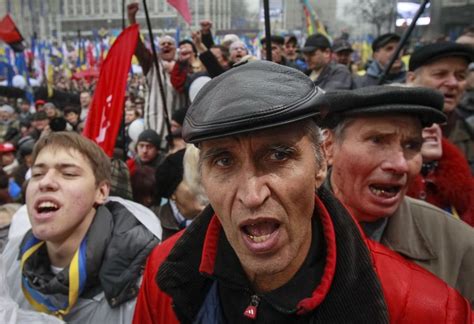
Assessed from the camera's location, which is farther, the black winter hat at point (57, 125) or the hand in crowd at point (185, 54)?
the black winter hat at point (57, 125)

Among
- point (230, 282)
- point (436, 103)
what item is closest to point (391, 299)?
point (230, 282)

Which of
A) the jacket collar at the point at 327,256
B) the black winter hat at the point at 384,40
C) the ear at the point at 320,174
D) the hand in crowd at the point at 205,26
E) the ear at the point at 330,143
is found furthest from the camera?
the black winter hat at the point at 384,40

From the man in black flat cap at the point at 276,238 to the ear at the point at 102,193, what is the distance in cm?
97

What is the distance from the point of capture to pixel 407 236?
6.41ft

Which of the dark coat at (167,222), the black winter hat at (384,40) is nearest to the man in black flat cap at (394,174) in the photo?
the dark coat at (167,222)

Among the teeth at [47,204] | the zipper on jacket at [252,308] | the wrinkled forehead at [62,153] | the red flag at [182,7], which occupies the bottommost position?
the zipper on jacket at [252,308]

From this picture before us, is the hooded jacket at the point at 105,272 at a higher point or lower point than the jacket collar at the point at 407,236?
lower

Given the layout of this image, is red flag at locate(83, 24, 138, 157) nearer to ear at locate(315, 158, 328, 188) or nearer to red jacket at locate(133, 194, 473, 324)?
red jacket at locate(133, 194, 473, 324)

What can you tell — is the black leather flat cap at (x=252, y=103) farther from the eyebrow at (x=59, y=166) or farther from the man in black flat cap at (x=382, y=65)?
the man in black flat cap at (x=382, y=65)

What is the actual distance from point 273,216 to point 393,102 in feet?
2.81

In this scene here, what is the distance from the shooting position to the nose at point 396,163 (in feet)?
6.58

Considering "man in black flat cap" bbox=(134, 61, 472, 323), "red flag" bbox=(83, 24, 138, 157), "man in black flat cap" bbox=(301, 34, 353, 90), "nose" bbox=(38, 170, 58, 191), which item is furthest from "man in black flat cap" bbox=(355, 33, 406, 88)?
"man in black flat cap" bbox=(134, 61, 472, 323)

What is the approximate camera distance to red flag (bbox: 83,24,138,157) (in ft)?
12.8

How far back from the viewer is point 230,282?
4.87 feet
